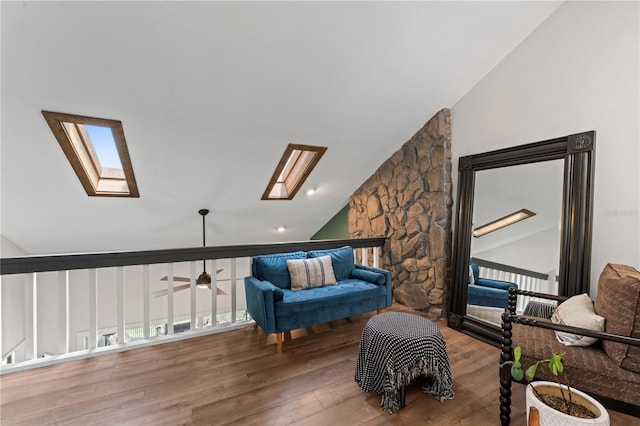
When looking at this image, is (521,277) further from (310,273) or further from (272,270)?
(272,270)

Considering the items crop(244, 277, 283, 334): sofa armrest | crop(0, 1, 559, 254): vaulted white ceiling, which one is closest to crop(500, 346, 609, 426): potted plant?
crop(244, 277, 283, 334): sofa armrest

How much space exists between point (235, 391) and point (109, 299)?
4480 mm

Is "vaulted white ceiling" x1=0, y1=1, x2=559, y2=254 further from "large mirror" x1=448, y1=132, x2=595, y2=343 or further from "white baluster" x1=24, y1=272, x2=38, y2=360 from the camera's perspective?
"white baluster" x1=24, y1=272, x2=38, y2=360

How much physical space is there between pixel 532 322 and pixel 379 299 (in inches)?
69.7

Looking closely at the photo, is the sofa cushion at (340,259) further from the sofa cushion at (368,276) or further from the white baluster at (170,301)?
the white baluster at (170,301)

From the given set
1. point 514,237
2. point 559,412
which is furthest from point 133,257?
point 514,237

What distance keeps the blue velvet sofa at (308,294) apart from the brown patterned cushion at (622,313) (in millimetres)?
1890

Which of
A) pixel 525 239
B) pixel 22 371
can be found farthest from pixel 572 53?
pixel 22 371

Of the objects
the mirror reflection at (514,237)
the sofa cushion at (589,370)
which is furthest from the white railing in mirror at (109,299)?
the sofa cushion at (589,370)

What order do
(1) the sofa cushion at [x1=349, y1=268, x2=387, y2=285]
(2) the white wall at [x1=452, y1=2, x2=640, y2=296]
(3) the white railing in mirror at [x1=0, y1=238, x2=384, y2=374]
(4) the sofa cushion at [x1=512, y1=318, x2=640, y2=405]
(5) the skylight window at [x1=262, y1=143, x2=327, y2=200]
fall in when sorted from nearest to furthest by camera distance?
(4) the sofa cushion at [x1=512, y1=318, x2=640, y2=405]
(2) the white wall at [x1=452, y1=2, x2=640, y2=296]
(3) the white railing in mirror at [x1=0, y1=238, x2=384, y2=374]
(1) the sofa cushion at [x1=349, y1=268, x2=387, y2=285]
(5) the skylight window at [x1=262, y1=143, x2=327, y2=200]

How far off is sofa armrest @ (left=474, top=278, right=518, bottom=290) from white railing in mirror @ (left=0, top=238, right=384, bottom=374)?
4.91 feet

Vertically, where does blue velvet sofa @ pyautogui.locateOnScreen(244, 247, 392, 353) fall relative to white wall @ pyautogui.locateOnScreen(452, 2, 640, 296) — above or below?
below

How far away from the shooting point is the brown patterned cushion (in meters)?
1.58

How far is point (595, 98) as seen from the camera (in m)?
2.33
